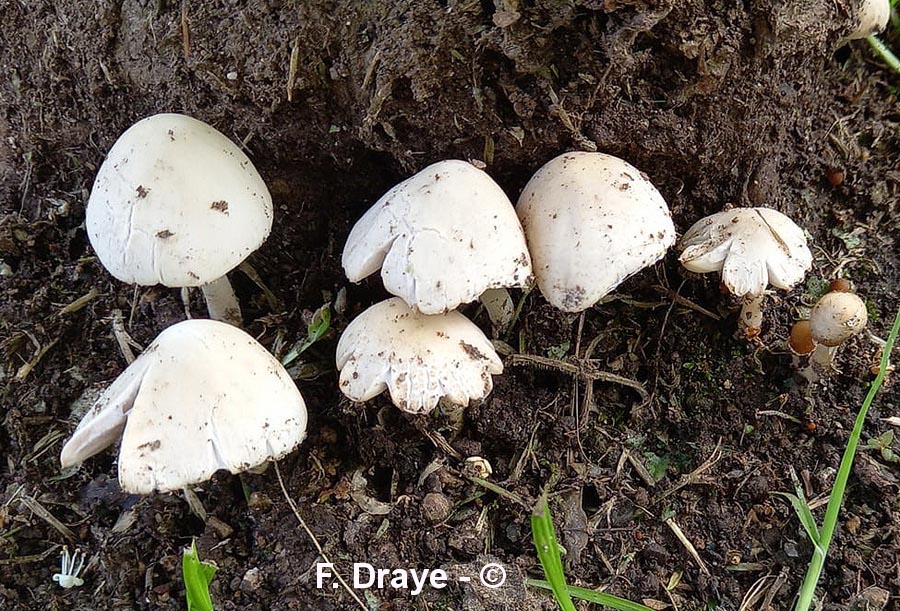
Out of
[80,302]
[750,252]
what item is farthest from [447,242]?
[80,302]

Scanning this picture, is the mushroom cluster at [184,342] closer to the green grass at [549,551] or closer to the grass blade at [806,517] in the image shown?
the green grass at [549,551]

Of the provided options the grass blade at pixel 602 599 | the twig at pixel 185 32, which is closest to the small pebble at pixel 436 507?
the grass blade at pixel 602 599

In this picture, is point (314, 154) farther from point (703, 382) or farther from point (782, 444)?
point (782, 444)

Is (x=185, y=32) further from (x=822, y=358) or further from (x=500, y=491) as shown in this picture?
(x=822, y=358)

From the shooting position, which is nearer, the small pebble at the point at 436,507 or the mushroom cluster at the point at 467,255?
the mushroom cluster at the point at 467,255

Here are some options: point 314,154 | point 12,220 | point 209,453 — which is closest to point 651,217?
point 314,154

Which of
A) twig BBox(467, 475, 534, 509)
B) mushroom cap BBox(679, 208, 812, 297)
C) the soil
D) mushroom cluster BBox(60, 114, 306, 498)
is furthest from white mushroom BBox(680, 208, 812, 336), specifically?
mushroom cluster BBox(60, 114, 306, 498)

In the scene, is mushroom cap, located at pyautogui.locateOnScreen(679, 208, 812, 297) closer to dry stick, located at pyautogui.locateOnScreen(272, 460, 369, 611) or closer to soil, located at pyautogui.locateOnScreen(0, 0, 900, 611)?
soil, located at pyautogui.locateOnScreen(0, 0, 900, 611)
